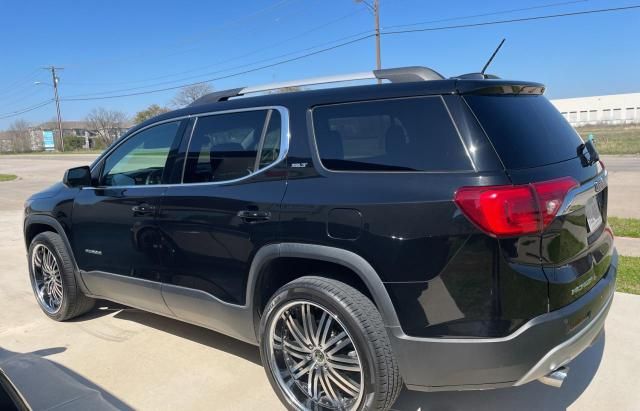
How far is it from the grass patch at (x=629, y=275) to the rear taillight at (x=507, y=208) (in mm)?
3111

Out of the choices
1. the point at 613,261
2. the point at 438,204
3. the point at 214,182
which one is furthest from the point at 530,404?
the point at 214,182

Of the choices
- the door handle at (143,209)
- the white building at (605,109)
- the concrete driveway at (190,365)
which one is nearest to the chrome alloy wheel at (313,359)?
the concrete driveway at (190,365)

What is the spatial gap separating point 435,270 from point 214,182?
1614 millimetres

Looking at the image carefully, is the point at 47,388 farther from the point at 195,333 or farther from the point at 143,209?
the point at 195,333

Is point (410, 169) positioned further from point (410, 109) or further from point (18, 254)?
point (18, 254)

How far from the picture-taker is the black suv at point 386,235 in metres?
2.27

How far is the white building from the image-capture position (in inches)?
2968

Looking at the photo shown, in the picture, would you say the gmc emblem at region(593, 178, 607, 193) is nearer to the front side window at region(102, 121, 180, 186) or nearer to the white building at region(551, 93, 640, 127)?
the front side window at region(102, 121, 180, 186)

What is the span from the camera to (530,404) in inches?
115

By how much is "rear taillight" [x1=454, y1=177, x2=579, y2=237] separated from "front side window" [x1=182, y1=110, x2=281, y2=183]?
123cm

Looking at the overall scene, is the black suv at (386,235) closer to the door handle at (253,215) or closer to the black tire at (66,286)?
the door handle at (253,215)

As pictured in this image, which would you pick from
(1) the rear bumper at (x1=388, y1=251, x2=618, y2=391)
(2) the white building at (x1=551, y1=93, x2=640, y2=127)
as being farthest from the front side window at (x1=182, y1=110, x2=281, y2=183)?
(2) the white building at (x1=551, y1=93, x2=640, y2=127)

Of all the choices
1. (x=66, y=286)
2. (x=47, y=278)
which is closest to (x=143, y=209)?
(x=66, y=286)

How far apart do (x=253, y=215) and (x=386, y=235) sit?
34.9 inches
